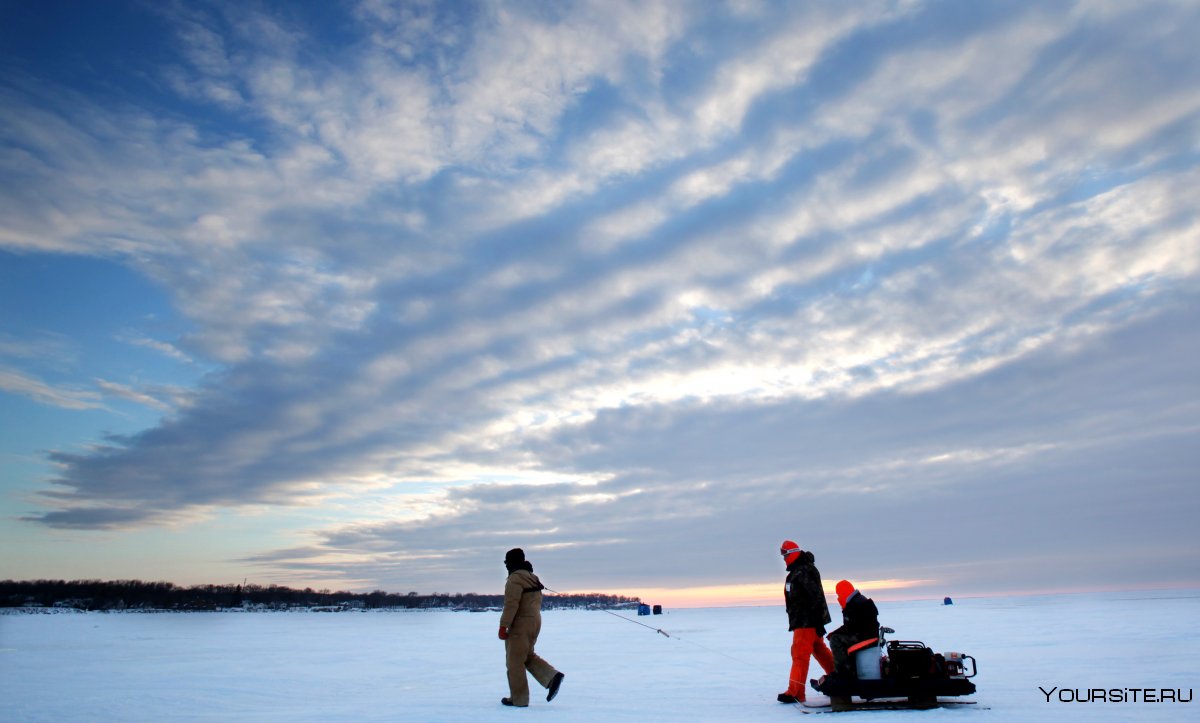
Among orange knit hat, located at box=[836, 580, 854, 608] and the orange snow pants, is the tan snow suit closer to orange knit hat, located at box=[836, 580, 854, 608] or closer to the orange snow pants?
the orange snow pants

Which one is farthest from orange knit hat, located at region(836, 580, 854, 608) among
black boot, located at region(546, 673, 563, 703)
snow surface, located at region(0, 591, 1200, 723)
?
black boot, located at region(546, 673, 563, 703)

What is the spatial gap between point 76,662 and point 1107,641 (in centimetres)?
2189

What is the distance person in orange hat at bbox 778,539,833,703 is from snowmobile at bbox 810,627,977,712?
0.39 meters

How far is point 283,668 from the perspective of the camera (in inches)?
611

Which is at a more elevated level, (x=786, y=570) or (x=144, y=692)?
(x=786, y=570)

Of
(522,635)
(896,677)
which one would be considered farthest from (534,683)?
(896,677)

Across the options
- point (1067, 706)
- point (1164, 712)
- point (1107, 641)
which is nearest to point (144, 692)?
point (1067, 706)

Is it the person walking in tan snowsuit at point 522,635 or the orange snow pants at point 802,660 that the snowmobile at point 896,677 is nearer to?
the orange snow pants at point 802,660

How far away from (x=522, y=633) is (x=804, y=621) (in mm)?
3402

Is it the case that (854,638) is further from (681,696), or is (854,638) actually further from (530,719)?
(530,719)

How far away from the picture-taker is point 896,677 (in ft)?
28.6

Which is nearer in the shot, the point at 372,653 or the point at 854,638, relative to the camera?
the point at 854,638

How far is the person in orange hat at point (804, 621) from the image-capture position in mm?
9359

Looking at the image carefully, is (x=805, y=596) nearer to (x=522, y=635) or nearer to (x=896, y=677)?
(x=896, y=677)
